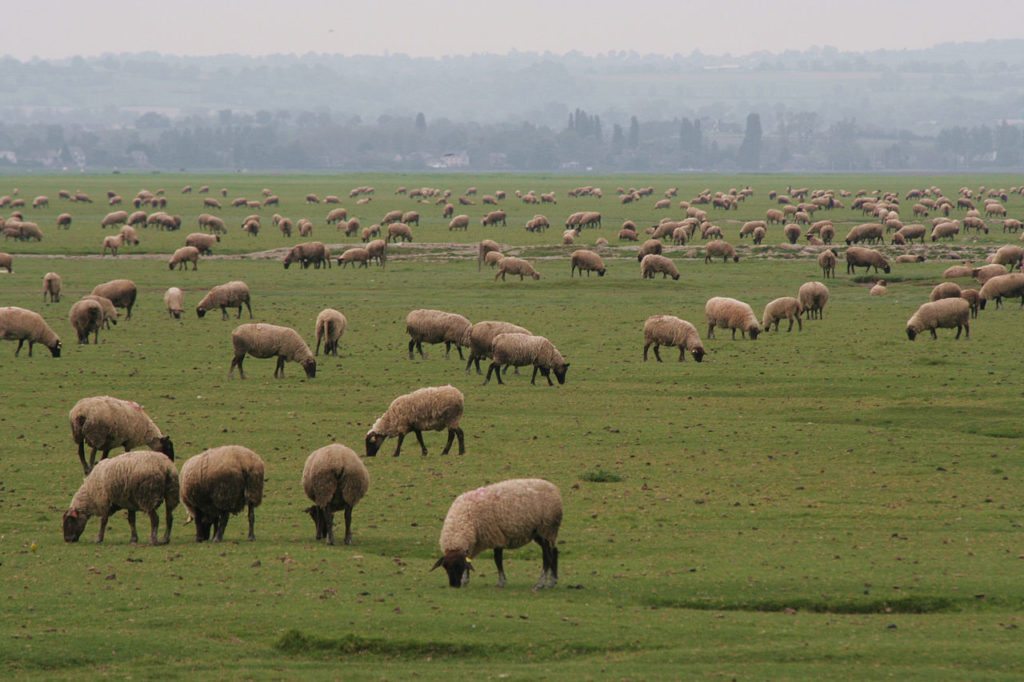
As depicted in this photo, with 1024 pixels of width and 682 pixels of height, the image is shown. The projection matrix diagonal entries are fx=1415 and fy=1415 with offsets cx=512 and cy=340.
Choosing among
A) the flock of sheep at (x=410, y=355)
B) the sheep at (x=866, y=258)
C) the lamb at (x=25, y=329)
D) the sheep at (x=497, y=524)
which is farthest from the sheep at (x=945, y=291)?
the sheep at (x=497, y=524)

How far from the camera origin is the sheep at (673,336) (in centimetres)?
3556

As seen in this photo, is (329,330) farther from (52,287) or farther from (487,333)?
(52,287)

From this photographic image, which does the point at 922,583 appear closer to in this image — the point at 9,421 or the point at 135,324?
the point at 9,421

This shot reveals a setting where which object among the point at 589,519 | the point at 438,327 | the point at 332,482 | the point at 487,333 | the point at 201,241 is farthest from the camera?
the point at 201,241

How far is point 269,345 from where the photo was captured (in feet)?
106

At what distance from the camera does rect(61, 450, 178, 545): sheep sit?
18062 millimetres

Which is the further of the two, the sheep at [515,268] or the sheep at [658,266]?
the sheep at [515,268]

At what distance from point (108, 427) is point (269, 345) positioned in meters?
10.7

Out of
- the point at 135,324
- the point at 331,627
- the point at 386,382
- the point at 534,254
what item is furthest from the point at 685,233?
the point at 331,627

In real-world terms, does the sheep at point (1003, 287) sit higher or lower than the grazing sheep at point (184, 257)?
higher

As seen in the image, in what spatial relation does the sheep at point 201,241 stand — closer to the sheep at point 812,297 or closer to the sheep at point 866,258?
the sheep at point 866,258

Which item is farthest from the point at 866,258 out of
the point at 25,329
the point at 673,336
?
the point at 25,329

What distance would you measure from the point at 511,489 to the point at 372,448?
320 inches

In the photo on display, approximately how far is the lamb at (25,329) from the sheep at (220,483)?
18.6m
